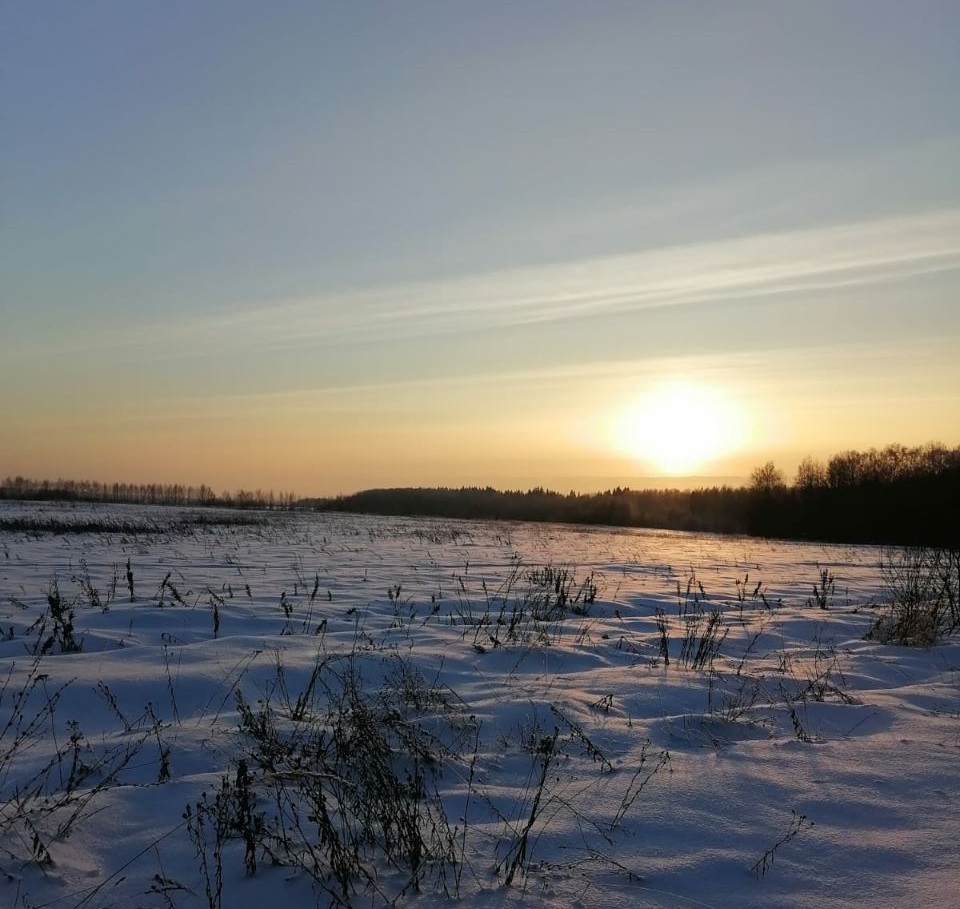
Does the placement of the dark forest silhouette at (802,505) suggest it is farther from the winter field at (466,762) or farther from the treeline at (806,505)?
the winter field at (466,762)

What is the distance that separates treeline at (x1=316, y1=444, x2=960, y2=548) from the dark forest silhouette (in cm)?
8

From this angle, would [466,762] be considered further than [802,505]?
No

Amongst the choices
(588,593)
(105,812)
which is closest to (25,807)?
(105,812)

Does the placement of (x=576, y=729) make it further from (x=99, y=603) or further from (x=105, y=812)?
(x=99, y=603)

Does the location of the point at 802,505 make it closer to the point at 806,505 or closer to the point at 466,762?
the point at 806,505

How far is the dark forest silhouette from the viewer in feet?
155

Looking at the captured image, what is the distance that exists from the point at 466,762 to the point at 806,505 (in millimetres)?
58481

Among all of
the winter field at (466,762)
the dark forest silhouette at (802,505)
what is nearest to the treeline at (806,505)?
the dark forest silhouette at (802,505)

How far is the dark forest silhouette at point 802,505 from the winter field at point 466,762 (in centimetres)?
2603

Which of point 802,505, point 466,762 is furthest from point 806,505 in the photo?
point 466,762

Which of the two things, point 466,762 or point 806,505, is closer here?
point 466,762

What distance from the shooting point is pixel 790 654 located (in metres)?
6.47

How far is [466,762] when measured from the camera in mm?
3809

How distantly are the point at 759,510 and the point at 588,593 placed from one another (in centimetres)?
5441
